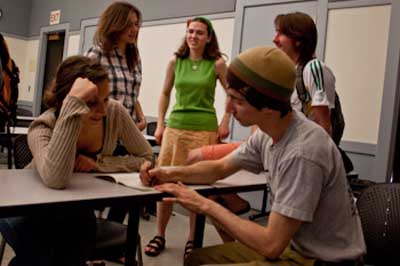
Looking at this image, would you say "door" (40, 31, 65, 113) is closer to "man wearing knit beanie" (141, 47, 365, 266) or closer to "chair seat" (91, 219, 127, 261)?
"chair seat" (91, 219, 127, 261)

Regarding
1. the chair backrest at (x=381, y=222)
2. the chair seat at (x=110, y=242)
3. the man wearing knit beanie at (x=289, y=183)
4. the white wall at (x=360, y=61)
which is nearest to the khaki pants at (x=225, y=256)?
the man wearing knit beanie at (x=289, y=183)

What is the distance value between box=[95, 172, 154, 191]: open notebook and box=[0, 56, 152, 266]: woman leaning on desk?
0.33ft

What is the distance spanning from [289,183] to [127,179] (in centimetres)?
63

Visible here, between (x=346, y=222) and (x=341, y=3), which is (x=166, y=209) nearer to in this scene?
(x=346, y=222)

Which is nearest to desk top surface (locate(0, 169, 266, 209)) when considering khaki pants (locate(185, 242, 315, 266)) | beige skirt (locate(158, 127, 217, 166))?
khaki pants (locate(185, 242, 315, 266))

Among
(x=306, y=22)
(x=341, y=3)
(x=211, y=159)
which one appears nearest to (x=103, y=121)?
(x=211, y=159)

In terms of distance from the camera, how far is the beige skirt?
253 cm

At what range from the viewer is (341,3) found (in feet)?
12.3

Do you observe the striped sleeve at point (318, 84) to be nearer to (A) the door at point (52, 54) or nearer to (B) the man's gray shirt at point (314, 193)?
(B) the man's gray shirt at point (314, 193)

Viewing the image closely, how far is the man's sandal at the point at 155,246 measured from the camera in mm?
2662

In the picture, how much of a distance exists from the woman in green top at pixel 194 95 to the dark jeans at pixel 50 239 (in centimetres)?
115

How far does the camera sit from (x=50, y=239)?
1.37 meters

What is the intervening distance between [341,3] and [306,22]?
6.45 feet

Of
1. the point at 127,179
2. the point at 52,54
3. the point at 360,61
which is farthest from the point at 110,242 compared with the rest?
the point at 52,54
